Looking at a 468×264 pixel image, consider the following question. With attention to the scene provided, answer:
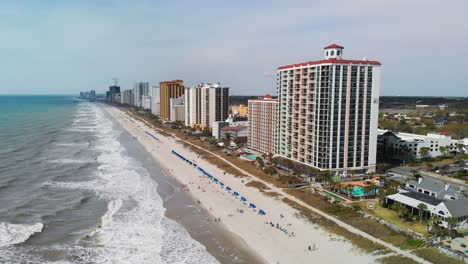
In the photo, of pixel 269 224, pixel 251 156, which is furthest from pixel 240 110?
pixel 269 224

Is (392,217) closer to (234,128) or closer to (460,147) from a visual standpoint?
(460,147)

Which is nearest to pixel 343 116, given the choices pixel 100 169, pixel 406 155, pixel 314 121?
pixel 314 121

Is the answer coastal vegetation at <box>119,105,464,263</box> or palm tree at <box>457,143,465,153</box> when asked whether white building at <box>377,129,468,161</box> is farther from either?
coastal vegetation at <box>119,105,464,263</box>

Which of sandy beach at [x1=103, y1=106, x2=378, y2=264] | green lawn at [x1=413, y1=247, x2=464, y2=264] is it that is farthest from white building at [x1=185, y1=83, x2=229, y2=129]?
green lawn at [x1=413, y1=247, x2=464, y2=264]

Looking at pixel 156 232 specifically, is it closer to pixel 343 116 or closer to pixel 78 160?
pixel 343 116

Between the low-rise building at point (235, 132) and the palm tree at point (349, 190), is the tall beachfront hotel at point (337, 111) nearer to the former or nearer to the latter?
the palm tree at point (349, 190)
